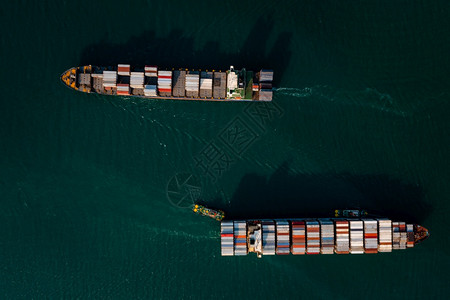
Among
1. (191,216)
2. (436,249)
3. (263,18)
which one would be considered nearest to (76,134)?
(191,216)

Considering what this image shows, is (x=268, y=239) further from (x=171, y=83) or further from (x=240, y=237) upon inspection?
(x=171, y=83)

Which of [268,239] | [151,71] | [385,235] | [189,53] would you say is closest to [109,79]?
[151,71]

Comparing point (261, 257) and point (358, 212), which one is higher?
point (358, 212)

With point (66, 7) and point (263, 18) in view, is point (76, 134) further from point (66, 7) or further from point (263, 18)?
point (263, 18)

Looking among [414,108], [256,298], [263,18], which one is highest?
[263,18]

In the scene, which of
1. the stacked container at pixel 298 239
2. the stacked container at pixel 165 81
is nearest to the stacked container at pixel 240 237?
the stacked container at pixel 298 239

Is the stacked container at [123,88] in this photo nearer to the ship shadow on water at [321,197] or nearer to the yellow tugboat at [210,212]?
the yellow tugboat at [210,212]

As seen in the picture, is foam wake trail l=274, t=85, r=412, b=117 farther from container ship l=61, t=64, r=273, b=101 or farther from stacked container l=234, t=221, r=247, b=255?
stacked container l=234, t=221, r=247, b=255
